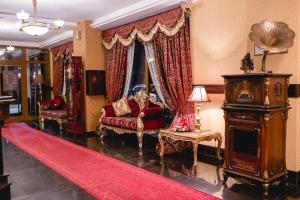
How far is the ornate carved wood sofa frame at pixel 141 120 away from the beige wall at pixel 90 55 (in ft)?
3.01

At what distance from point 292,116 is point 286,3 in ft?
4.54

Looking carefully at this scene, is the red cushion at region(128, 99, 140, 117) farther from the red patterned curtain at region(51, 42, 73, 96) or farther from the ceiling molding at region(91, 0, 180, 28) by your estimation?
the red patterned curtain at region(51, 42, 73, 96)

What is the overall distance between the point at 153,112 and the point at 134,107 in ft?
2.85

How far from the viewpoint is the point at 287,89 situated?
3.26 meters

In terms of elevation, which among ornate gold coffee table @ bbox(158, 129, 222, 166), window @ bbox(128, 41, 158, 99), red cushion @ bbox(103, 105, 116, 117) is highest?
window @ bbox(128, 41, 158, 99)

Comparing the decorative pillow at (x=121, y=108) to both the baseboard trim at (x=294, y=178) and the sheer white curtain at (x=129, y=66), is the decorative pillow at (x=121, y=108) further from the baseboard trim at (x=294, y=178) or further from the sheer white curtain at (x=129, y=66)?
the baseboard trim at (x=294, y=178)

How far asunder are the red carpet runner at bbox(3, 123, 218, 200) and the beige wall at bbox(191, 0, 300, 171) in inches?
58.6

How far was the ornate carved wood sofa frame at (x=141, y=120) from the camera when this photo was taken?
17.2ft

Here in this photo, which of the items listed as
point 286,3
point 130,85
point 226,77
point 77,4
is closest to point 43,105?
point 130,85

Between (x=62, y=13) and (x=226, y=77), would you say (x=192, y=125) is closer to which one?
(x=226, y=77)

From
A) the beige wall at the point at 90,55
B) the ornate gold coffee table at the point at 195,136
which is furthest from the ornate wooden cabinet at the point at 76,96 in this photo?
the ornate gold coffee table at the point at 195,136

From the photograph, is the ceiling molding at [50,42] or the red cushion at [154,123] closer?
the red cushion at [154,123]

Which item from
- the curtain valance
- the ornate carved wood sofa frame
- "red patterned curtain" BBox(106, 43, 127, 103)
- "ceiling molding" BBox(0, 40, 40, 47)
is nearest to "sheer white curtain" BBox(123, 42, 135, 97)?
"red patterned curtain" BBox(106, 43, 127, 103)

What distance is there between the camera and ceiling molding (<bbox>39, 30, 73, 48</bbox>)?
322 inches
